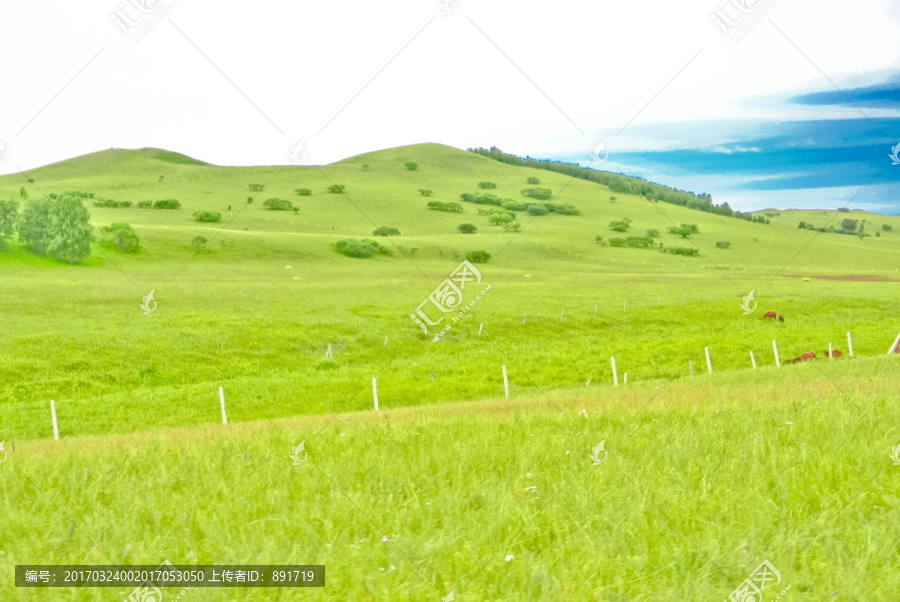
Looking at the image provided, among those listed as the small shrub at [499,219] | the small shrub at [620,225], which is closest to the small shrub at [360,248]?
the small shrub at [499,219]

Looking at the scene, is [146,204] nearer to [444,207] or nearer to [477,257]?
[444,207]

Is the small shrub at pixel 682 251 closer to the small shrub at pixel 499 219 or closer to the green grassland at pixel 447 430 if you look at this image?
the small shrub at pixel 499 219

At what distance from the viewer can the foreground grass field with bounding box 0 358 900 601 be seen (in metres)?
4.48

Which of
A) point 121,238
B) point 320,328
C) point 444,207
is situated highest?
point 444,207

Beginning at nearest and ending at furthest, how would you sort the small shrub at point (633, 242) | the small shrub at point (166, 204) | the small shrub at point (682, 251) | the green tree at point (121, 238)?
the green tree at point (121, 238) → the small shrub at point (682, 251) → the small shrub at point (633, 242) → the small shrub at point (166, 204)

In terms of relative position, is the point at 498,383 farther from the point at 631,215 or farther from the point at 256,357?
the point at 631,215

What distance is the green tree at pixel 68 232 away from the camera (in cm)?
8831

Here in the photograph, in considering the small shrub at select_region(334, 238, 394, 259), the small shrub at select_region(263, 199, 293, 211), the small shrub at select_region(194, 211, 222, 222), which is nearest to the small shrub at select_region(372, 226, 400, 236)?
the small shrub at select_region(334, 238, 394, 259)

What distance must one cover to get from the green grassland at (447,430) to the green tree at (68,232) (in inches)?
105

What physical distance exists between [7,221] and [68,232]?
717 centimetres

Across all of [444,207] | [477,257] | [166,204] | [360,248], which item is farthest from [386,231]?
[166,204]

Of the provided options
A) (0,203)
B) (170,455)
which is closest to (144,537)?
(170,455)

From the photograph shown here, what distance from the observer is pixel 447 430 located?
372 inches

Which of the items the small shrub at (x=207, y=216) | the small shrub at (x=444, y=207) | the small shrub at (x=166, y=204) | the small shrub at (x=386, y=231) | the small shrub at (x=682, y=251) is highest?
the small shrub at (x=166, y=204)
